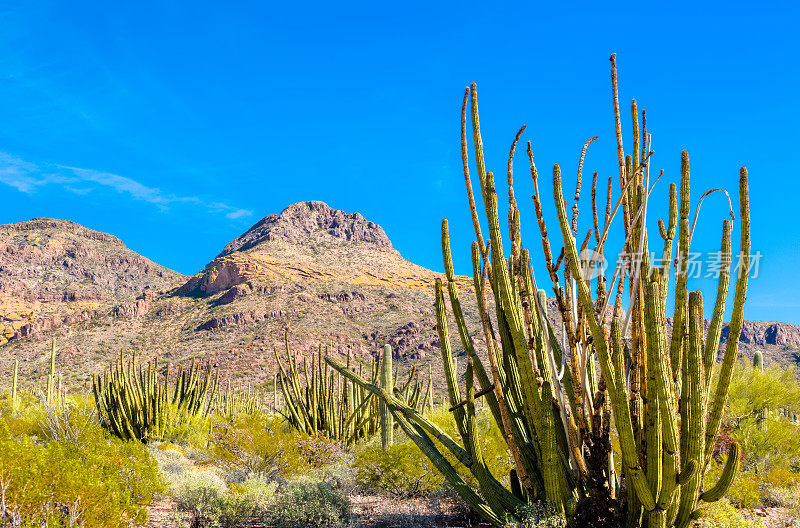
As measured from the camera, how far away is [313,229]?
10856 centimetres

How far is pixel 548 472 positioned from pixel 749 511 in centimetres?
423

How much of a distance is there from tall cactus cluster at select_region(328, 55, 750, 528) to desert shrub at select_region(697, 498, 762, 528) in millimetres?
357

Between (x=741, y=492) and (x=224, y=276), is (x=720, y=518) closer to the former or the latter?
(x=741, y=492)

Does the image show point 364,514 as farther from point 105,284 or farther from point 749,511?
point 105,284

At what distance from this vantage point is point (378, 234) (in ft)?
367

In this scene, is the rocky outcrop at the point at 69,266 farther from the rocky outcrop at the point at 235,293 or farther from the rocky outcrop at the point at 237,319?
the rocky outcrop at the point at 237,319

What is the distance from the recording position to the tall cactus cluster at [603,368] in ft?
11.6

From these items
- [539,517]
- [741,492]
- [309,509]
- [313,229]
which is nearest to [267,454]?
[309,509]

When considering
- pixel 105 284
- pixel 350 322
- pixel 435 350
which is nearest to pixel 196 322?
pixel 350 322

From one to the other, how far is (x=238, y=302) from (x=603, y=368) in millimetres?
62828

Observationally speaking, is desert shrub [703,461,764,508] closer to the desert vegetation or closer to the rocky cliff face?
the desert vegetation

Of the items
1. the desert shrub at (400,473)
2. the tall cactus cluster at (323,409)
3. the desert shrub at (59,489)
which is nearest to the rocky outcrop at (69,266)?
the tall cactus cluster at (323,409)

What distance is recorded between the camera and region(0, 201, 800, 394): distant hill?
2012 inches

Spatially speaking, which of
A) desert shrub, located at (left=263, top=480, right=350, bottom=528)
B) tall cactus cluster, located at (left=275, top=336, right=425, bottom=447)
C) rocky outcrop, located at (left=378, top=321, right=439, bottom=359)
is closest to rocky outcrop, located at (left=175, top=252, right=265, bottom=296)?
rocky outcrop, located at (left=378, top=321, right=439, bottom=359)
